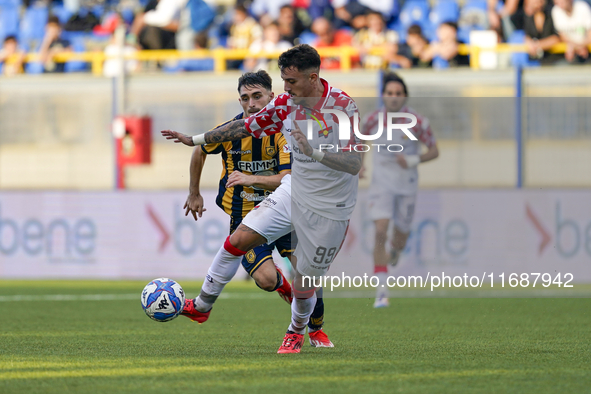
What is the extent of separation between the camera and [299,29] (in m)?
15.7

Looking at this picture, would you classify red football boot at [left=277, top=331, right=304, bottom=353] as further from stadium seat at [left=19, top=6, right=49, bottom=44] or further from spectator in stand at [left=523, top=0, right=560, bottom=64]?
stadium seat at [left=19, top=6, right=49, bottom=44]

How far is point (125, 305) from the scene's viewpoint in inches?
363

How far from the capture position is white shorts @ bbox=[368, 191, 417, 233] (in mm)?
9391

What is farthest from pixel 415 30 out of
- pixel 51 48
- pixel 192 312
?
pixel 192 312

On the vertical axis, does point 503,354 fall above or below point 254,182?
below

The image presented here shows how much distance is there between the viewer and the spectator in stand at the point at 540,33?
1368 cm

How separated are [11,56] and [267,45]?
4349 millimetres

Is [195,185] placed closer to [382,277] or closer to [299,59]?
[299,59]

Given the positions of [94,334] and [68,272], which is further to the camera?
[68,272]

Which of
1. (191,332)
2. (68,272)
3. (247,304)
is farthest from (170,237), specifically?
(191,332)

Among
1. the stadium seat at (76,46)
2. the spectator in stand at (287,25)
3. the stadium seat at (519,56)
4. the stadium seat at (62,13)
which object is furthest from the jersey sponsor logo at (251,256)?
the stadium seat at (62,13)

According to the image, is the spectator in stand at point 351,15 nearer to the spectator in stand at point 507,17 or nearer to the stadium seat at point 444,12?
the stadium seat at point 444,12

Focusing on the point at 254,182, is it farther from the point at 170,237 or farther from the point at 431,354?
the point at 170,237

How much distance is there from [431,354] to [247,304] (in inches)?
166
